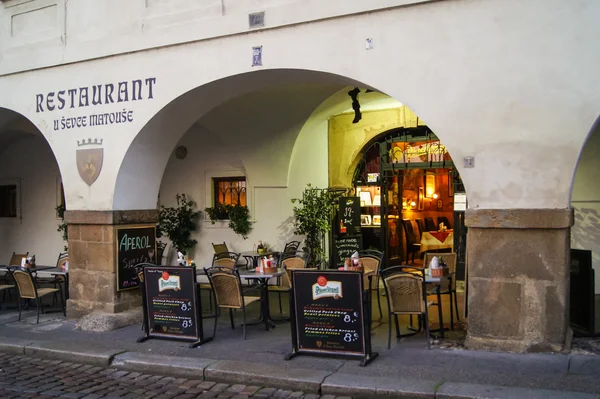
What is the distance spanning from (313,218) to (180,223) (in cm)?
322

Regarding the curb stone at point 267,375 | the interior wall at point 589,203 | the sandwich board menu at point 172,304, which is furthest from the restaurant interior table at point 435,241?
the curb stone at point 267,375

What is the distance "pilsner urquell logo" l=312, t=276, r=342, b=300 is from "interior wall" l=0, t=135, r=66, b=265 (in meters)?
9.98

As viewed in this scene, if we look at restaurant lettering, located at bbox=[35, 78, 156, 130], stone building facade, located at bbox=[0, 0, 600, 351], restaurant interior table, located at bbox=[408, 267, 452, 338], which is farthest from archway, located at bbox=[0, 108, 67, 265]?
restaurant interior table, located at bbox=[408, 267, 452, 338]

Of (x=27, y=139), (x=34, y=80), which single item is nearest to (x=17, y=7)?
(x=34, y=80)

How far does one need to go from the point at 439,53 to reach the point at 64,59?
6.17 m

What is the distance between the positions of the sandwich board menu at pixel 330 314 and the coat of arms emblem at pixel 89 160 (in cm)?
425

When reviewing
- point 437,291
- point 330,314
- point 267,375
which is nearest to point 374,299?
point 437,291

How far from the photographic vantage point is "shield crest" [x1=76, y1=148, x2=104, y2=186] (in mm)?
9211

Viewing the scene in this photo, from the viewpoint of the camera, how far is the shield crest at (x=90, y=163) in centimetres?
921

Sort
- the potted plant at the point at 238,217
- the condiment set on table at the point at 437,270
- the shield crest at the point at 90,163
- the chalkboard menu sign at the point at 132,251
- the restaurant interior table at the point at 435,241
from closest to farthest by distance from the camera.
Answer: the condiment set on table at the point at 437,270 → the chalkboard menu sign at the point at 132,251 → the shield crest at the point at 90,163 → the potted plant at the point at 238,217 → the restaurant interior table at the point at 435,241

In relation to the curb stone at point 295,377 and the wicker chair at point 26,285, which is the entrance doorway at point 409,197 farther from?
the wicker chair at point 26,285

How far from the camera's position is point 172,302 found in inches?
299

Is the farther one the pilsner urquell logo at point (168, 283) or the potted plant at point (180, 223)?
the potted plant at point (180, 223)

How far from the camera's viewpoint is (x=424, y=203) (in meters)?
13.9
